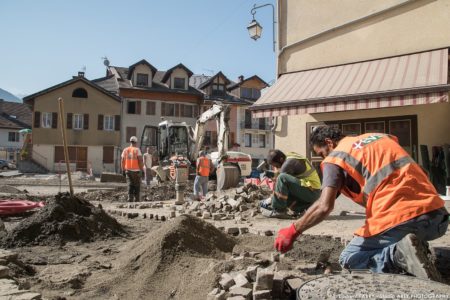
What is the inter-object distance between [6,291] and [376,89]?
6.31m

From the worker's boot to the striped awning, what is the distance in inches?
177

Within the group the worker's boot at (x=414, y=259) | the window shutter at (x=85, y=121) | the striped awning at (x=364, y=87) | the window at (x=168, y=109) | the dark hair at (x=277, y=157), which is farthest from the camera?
the window at (x=168, y=109)

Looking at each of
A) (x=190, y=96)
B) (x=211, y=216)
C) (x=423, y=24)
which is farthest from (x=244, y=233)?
(x=190, y=96)

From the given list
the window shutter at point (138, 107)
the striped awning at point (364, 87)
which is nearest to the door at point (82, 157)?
the window shutter at point (138, 107)

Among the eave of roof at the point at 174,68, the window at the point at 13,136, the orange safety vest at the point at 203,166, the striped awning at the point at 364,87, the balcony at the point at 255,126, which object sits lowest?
the orange safety vest at the point at 203,166

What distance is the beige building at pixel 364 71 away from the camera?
290 inches

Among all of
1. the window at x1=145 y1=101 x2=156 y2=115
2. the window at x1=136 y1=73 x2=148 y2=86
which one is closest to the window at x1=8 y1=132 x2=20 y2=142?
the window at x1=136 y1=73 x2=148 y2=86

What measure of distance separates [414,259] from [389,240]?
32 centimetres

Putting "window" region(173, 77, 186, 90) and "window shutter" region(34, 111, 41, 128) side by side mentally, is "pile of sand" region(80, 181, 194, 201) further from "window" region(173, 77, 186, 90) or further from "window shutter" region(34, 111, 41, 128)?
"window" region(173, 77, 186, 90)

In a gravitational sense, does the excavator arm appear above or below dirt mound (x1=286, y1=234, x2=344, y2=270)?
above

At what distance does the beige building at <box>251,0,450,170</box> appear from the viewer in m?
7.37

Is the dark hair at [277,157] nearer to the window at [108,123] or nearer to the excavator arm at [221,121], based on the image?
the excavator arm at [221,121]

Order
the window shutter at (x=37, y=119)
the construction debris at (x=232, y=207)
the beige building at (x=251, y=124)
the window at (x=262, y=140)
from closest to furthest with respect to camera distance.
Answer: the construction debris at (x=232, y=207)
the window shutter at (x=37, y=119)
the beige building at (x=251, y=124)
the window at (x=262, y=140)

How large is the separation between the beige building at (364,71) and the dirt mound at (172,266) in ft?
13.1
